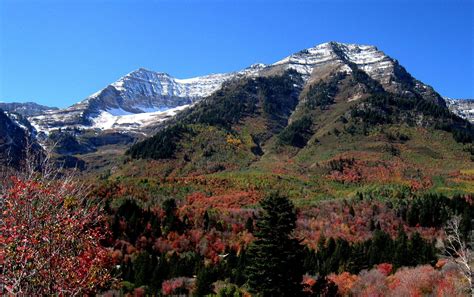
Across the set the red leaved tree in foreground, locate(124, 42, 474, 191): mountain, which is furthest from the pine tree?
locate(124, 42, 474, 191): mountain

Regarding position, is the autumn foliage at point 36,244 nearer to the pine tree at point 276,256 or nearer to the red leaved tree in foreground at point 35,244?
the red leaved tree in foreground at point 35,244

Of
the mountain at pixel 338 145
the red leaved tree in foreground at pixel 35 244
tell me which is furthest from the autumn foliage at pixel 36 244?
the mountain at pixel 338 145

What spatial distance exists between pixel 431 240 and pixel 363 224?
10.7 meters

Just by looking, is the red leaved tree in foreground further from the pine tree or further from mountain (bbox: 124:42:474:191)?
mountain (bbox: 124:42:474:191)

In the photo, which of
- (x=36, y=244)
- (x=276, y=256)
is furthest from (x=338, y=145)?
(x=36, y=244)

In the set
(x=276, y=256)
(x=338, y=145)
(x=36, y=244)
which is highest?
(x=338, y=145)

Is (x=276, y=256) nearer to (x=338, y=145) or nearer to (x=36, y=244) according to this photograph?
(x=36, y=244)

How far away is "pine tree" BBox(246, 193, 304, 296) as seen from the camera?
3184cm

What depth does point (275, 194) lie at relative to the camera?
34.0m

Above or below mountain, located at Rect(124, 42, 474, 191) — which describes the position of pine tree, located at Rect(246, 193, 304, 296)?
below

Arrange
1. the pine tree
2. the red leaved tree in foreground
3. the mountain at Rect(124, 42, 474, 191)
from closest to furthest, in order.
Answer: the red leaved tree in foreground < the pine tree < the mountain at Rect(124, 42, 474, 191)

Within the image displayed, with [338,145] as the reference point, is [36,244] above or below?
below

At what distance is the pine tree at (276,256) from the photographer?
31844mm

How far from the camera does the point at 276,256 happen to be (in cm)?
3222
